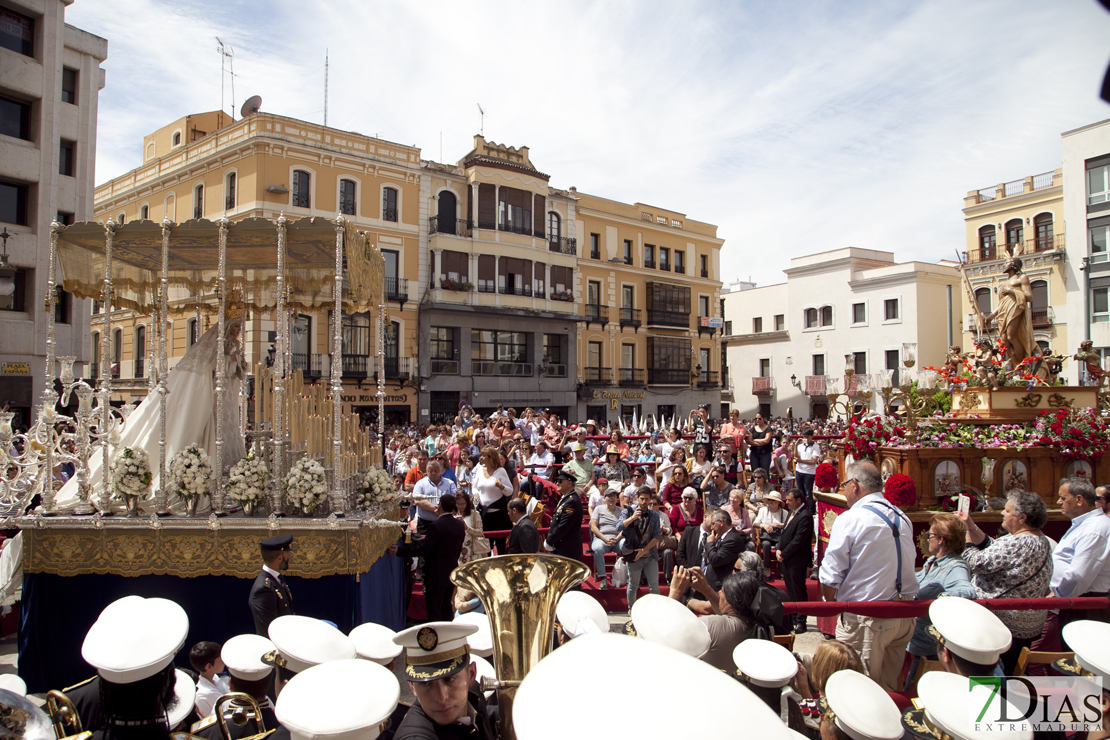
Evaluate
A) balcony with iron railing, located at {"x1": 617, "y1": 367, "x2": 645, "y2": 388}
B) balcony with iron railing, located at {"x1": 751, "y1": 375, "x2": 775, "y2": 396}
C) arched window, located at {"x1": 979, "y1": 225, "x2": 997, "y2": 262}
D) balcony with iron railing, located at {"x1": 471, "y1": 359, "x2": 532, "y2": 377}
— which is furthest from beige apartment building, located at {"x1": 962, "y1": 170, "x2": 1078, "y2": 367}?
balcony with iron railing, located at {"x1": 471, "y1": 359, "x2": 532, "y2": 377}

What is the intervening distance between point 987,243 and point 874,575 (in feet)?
124

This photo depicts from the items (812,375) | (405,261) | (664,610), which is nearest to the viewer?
(664,610)

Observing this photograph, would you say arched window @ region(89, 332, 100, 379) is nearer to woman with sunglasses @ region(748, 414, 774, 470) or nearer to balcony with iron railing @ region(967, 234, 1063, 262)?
woman with sunglasses @ region(748, 414, 774, 470)

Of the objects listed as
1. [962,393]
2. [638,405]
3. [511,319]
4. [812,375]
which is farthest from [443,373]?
[812,375]

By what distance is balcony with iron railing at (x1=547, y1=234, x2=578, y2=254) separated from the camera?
109 feet

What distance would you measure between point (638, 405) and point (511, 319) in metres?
9.78

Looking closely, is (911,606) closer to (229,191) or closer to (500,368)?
(229,191)

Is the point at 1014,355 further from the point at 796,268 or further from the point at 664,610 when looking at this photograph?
the point at 796,268

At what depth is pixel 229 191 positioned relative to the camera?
24812 millimetres

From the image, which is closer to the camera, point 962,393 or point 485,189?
point 962,393

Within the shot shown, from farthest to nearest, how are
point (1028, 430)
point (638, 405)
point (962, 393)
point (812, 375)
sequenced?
point (812, 375), point (638, 405), point (962, 393), point (1028, 430)

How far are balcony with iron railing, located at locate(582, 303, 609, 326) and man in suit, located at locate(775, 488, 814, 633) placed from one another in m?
28.2

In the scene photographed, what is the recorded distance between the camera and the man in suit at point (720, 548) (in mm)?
5711

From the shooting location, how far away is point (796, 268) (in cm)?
4325
